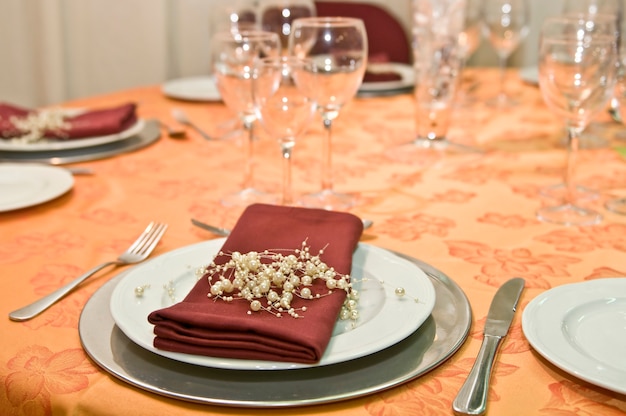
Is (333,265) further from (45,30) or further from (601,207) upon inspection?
(45,30)

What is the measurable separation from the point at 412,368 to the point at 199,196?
2.04 feet

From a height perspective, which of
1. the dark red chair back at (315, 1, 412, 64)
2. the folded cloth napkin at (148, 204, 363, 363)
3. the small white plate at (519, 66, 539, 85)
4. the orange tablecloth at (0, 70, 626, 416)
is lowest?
the orange tablecloth at (0, 70, 626, 416)

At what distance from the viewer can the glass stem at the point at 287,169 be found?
1.03 m

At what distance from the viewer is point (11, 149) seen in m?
1.29

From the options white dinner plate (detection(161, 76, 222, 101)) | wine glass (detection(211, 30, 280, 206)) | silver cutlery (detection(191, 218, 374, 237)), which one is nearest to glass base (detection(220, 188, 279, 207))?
wine glass (detection(211, 30, 280, 206))

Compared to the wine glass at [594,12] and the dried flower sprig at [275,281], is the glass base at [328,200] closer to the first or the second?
the dried flower sprig at [275,281]

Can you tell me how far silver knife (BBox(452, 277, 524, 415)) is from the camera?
56 centimetres

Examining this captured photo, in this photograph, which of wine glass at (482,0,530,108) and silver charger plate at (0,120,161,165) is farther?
wine glass at (482,0,530,108)

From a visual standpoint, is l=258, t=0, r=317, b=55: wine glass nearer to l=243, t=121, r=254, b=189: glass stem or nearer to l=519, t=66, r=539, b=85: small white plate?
l=243, t=121, r=254, b=189: glass stem

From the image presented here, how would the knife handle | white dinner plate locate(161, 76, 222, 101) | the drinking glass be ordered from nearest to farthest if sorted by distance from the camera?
the knife handle, the drinking glass, white dinner plate locate(161, 76, 222, 101)

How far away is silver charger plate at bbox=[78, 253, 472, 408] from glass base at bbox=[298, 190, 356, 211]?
431mm

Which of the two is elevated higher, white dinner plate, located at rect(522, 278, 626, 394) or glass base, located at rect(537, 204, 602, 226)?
white dinner plate, located at rect(522, 278, 626, 394)

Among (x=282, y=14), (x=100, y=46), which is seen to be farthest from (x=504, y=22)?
(x=100, y=46)

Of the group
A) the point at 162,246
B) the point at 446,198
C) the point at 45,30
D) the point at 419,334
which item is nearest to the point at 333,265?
the point at 419,334
